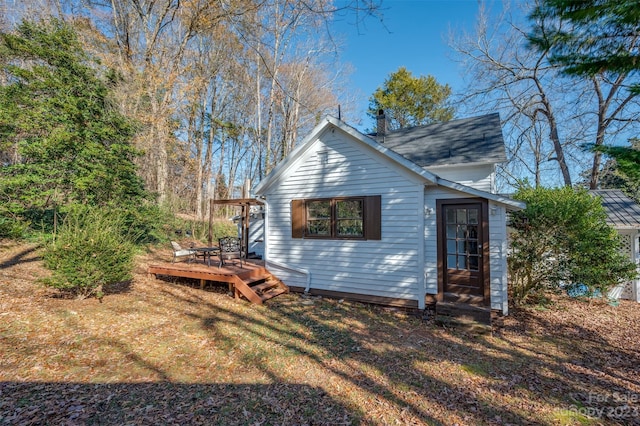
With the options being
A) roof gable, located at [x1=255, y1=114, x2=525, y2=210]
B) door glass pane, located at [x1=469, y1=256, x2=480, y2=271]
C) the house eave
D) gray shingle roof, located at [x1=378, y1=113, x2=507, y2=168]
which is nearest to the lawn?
door glass pane, located at [x1=469, y1=256, x2=480, y2=271]

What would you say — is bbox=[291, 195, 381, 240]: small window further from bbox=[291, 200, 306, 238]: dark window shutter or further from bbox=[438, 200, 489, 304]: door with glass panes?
bbox=[438, 200, 489, 304]: door with glass panes

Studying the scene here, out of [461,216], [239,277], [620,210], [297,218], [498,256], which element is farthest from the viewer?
[620,210]

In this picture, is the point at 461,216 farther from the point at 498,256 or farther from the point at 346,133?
the point at 346,133

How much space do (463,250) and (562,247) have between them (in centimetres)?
251

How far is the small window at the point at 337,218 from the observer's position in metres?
7.16

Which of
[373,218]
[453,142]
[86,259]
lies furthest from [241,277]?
[453,142]

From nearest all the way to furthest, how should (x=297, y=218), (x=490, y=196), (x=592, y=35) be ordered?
(x=592, y=35) < (x=490, y=196) < (x=297, y=218)

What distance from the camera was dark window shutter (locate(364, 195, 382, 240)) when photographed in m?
7.09

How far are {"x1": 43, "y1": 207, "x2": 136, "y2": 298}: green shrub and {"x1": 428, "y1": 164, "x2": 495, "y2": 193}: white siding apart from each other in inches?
345

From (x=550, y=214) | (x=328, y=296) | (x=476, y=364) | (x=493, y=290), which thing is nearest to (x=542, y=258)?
(x=550, y=214)

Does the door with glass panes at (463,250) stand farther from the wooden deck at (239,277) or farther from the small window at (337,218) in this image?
the wooden deck at (239,277)

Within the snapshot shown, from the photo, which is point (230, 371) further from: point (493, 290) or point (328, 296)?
point (493, 290)

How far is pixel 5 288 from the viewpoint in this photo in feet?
20.0

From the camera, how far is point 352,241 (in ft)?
24.3
